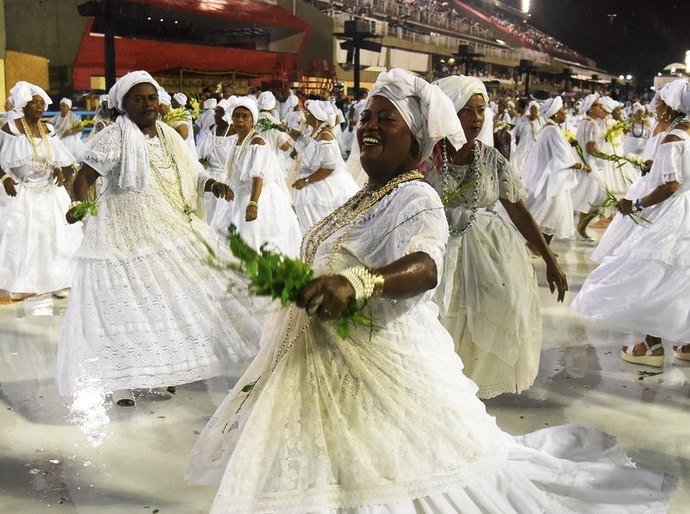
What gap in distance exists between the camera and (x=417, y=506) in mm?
2441

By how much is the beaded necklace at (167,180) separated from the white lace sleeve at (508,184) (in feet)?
6.02

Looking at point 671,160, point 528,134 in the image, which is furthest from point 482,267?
point 528,134

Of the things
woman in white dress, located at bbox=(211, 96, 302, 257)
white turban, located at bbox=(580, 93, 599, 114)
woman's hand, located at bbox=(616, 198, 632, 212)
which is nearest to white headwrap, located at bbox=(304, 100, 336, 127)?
woman in white dress, located at bbox=(211, 96, 302, 257)

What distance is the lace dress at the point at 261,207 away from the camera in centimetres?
765

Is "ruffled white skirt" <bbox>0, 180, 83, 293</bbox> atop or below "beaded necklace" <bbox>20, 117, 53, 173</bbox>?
below

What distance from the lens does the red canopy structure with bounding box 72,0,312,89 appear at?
26.3 meters

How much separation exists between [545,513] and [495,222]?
2229 mm

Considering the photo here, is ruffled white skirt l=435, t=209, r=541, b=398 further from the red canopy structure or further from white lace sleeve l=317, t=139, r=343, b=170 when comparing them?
the red canopy structure

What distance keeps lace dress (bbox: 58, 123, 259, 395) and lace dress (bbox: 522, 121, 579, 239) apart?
613 cm

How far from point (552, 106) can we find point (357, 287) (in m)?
9.02

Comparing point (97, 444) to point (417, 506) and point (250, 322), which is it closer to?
point (250, 322)

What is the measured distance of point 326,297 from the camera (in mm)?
2176

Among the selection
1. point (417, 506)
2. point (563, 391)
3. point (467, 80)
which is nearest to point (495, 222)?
point (467, 80)

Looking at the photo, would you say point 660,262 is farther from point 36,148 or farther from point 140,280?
point 36,148
